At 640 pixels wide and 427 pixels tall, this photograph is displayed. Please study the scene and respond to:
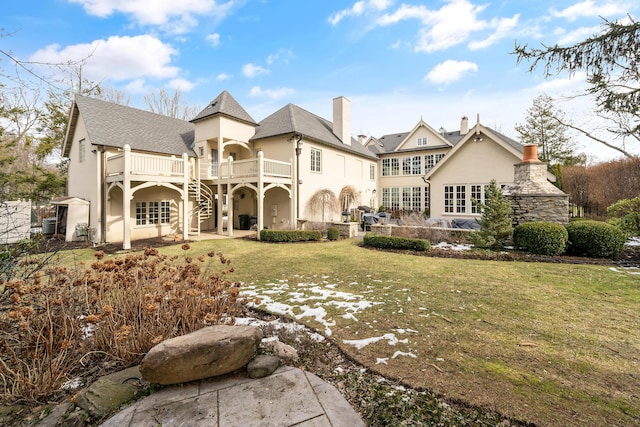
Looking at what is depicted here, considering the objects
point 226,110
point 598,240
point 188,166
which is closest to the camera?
point 598,240

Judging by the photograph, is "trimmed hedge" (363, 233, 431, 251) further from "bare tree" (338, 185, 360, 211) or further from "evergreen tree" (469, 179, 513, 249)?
"bare tree" (338, 185, 360, 211)

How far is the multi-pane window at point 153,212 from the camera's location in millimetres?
14137

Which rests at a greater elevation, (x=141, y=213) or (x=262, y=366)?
(x=141, y=213)

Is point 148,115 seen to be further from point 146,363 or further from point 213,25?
point 146,363

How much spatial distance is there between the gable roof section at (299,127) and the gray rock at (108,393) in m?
14.2

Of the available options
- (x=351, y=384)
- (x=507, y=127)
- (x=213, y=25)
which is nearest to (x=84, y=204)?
(x=213, y=25)

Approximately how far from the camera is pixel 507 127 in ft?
102

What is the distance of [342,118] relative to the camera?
66.3 ft

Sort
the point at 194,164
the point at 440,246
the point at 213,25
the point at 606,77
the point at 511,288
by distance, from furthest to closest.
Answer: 1. the point at 194,164
2. the point at 440,246
3. the point at 213,25
4. the point at 511,288
5. the point at 606,77

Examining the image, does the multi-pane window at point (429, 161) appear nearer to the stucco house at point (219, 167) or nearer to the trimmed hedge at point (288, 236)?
the stucco house at point (219, 167)

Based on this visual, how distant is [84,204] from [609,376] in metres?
17.7

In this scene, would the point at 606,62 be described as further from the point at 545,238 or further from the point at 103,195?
the point at 103,195

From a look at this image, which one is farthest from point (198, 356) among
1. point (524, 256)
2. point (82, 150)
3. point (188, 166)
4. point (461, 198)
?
point (82, 150)

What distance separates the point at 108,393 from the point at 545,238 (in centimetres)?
1140
